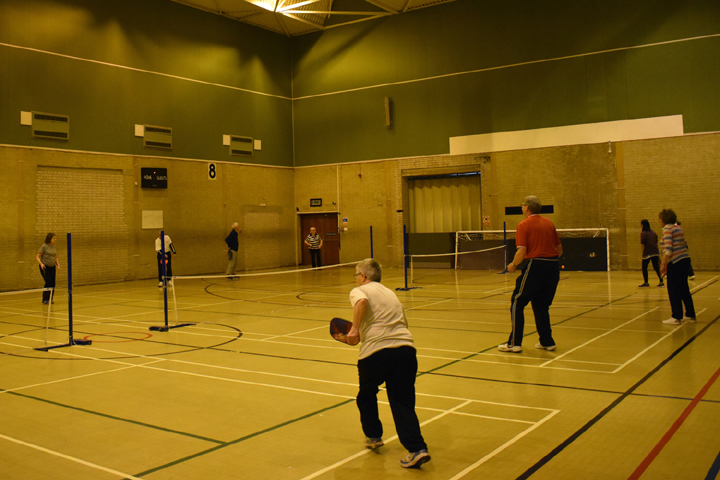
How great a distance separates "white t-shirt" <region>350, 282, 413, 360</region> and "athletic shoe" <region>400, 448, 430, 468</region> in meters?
0.76

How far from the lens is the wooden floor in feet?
14.7

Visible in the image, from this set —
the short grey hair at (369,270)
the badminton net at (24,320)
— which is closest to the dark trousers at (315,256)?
the badminton net at (24,320)

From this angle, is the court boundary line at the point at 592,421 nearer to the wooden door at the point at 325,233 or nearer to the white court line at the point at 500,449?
the white court line at the point at 500,449

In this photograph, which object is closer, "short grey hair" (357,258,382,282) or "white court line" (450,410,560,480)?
"white court line" (450,410,560,480)

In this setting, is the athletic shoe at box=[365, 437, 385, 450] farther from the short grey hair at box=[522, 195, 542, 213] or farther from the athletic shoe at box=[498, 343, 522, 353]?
the short grey hair at box=[522, 195, 542, 213]

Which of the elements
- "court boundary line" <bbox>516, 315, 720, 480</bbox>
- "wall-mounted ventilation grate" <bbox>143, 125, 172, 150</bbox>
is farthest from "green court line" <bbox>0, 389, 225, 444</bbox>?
"wall-mounted ventilation grate" <bbox>143, 125, 172, 150</bbox>

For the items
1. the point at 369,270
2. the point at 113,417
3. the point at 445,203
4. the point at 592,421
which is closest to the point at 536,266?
the point at 592,421

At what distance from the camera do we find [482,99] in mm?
22906

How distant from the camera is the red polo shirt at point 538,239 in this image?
7.98 meters

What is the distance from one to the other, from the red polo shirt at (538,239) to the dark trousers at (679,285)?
280 centimetres

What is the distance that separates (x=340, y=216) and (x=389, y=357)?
2187 cm

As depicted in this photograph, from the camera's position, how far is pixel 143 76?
70.7 ft

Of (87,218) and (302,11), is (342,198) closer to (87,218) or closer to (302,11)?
(302,11)

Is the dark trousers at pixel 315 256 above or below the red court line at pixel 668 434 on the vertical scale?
above
